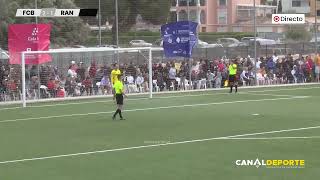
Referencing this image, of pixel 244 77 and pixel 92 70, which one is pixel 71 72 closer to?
pixel 92 70

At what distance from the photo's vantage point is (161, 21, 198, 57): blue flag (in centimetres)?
3338

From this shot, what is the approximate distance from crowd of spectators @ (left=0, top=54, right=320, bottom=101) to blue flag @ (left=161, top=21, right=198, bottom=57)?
675 mm

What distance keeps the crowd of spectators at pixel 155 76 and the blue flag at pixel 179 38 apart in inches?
26.6

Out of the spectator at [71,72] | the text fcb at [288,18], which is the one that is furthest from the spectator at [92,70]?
the text fcb at [288,18]

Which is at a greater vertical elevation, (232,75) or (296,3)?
(296,3)

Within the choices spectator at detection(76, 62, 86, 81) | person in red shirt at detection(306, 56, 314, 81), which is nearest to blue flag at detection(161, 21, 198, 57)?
spectator at detection(76, 62, 86, 81)

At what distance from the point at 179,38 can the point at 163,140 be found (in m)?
18.0

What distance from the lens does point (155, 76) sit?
32750 millimetres

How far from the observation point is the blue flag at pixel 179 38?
33375 millimetres

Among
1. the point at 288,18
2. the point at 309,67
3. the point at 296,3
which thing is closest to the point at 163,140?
the point at 288,18

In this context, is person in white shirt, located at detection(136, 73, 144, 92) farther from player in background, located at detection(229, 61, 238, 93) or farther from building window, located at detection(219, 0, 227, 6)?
building window, located at detection(219, 0, 227, 6)

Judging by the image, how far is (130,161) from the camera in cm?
1297

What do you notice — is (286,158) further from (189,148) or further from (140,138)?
(140,138)

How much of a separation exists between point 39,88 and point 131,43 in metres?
11.5
